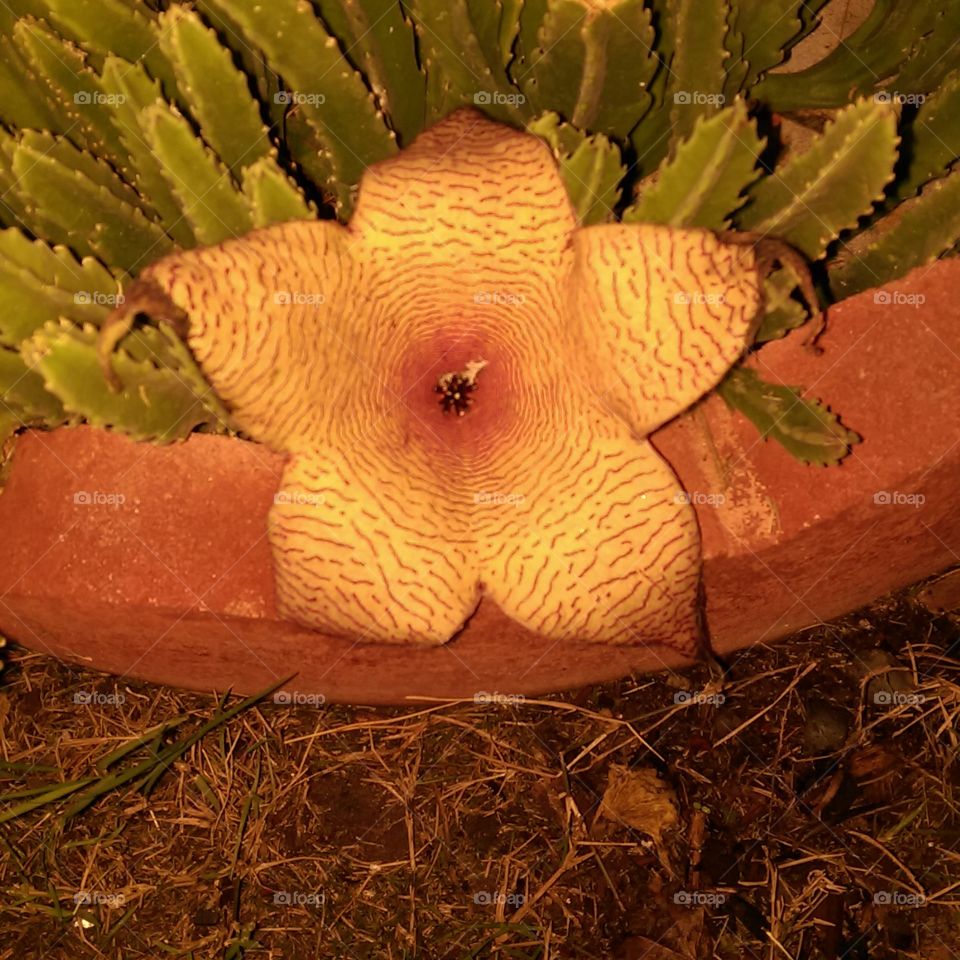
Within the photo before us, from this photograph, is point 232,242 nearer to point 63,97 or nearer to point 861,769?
point 63,97

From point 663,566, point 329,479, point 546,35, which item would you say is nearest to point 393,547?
point 329,479
